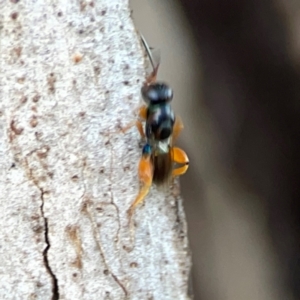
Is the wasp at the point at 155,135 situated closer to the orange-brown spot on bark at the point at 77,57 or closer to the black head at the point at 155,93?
the black head at the point at 155,93

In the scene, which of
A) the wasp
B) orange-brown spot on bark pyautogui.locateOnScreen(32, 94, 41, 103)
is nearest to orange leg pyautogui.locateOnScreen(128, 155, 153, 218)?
the wasp

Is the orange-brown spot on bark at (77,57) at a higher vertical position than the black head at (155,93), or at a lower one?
higher

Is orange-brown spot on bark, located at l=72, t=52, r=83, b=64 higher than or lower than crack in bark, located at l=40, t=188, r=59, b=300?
higher

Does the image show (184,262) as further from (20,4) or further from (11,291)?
(20,4)

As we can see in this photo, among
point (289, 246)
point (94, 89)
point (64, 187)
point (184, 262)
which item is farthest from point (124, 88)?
point (289, 246)

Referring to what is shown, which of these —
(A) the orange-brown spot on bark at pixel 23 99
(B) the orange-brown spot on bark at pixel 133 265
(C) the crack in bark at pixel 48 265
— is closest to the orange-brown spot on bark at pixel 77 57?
(A) the orange-brown spot on bark at pixel 23 99

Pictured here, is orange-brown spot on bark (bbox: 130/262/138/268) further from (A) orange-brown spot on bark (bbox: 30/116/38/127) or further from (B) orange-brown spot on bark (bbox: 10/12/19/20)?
(B) orange-brown spot on bark (bbox: 10/12/19/20)
